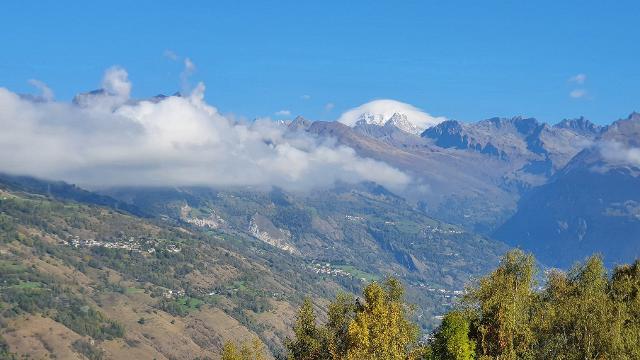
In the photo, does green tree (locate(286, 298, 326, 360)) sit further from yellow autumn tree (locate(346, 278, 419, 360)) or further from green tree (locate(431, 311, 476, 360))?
green tree (locate(431, 311, 476, 360))

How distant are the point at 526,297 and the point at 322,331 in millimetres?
31406

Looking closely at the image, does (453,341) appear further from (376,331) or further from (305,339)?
(305,339)

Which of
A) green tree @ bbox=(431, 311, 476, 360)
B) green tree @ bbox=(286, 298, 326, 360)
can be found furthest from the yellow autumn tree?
green tree @ bbox=(286, 298, 326, 360)

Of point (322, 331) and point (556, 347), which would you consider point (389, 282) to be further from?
Answer: point (556, 347)

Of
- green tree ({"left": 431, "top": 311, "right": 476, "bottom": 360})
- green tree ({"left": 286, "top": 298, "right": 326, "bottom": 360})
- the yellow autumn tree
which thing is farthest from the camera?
green tree ({"left": 286, "top": 298, "right": 326, "bottom": 360})

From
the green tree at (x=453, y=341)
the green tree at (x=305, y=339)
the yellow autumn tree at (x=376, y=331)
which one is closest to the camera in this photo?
the yellow autumn tree at (x=376, y=331)

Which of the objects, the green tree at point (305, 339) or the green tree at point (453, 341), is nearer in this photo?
the green tree at point (453, 341)

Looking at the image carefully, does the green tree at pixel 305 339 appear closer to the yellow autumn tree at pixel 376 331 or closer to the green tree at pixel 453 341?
the yellow autumn tree at pixel 376 331

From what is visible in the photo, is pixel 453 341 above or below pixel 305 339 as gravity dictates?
above

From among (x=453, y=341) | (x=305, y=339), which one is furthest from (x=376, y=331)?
(x=305, y=339)

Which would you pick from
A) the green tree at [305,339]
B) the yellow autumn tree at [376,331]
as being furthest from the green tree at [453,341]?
the green tree at [305,339]

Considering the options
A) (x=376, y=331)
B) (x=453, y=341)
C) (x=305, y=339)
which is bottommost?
(x=305, y=339)

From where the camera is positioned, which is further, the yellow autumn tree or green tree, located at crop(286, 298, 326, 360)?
green tree, located at crop(286, 298, 326, 360)

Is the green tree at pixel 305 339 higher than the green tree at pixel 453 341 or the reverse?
the reverse
